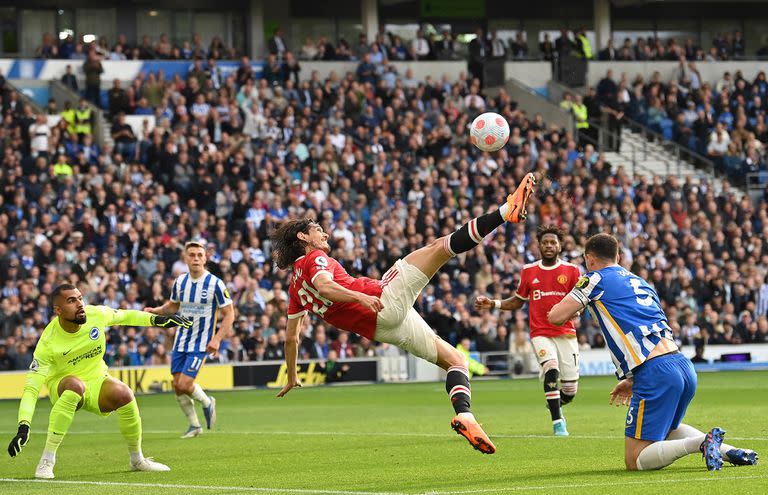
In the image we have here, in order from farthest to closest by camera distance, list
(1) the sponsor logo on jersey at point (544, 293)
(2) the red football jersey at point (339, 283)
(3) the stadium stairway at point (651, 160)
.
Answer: (3) the stadium stairway at point (651, 160)
(1) the sponsor logo on jersey at point (544, 293)
(2) the red football jersey at point (339, 283)

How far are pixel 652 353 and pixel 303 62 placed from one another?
98.0 feet

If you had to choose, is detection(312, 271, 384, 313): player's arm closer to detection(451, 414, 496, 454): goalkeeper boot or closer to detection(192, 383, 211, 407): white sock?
detection(451, 414, 496, 454): goalkeeper boot

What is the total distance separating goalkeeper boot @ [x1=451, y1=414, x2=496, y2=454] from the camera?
10.5 metres

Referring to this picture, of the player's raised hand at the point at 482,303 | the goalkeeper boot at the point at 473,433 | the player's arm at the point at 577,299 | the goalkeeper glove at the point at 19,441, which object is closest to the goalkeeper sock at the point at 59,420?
the goalkeeper glove at the point at 19,441

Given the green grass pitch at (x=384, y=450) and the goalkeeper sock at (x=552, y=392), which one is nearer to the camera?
the green grass pitch at (x=384, y=450)

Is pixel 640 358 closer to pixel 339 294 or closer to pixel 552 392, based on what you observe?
pixel 339 294

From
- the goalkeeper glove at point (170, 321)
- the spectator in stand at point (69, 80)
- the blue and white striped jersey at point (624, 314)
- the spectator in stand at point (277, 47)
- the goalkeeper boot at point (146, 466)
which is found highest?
the spectator in stand at point (277, 47)

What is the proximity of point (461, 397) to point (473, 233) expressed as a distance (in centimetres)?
137

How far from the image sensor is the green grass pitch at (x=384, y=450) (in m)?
10.5

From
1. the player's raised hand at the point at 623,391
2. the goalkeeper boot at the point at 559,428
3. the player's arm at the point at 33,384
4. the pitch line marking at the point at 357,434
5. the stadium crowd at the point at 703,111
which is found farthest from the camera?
the stadium crowd at the point at 703,111

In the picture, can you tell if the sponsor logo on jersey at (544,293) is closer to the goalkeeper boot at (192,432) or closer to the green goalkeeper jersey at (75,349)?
the goalkeeper boot at (192,432)

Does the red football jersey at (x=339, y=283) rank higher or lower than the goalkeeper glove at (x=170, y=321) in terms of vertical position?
higher

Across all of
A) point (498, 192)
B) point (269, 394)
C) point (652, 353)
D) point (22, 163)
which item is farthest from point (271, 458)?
point (498, 192)

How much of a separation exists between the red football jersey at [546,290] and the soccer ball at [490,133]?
2499 millimetres
